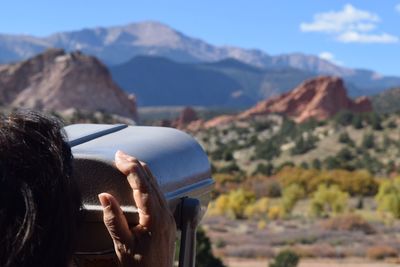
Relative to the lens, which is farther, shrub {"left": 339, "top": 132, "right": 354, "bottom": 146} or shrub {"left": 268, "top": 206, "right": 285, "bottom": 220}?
shrub {"left": 339, "top": 132, "right": 354, "bottom": 146}

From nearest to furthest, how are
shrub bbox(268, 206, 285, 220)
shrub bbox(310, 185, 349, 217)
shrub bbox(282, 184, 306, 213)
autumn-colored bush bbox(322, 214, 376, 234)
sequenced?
autumn-colored bush bbox(322, 214, 376, 234) → shrub bbox(268, 206, 285, 220) → shrub bbox(310, 185, 349, 217) → shrub bbox(282, 184, 306, 213)

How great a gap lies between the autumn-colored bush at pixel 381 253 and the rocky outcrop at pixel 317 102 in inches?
2190

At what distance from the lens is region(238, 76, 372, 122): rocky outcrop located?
7644 centimetres

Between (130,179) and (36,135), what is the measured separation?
0.69ft

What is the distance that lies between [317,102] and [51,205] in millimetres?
76502

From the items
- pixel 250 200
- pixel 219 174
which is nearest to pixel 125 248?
pixel 250 200

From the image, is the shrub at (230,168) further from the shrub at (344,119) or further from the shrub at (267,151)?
the shrub at (344,119)

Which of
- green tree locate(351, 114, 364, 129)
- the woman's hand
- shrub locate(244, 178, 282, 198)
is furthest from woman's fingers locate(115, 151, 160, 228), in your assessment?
green tree locate(351, 114, 364, 129)

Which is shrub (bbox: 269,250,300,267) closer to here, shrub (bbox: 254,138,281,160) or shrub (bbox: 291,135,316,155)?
shrub (bbox: 254,138,281,160)

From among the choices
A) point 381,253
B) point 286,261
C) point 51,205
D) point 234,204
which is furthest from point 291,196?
point 51,205

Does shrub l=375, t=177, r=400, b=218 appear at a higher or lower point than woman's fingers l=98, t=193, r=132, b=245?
lower

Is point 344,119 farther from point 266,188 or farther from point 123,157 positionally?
point 123,157

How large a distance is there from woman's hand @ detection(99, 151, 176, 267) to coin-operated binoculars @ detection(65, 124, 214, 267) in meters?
0.03

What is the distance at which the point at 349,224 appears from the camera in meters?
24.0
